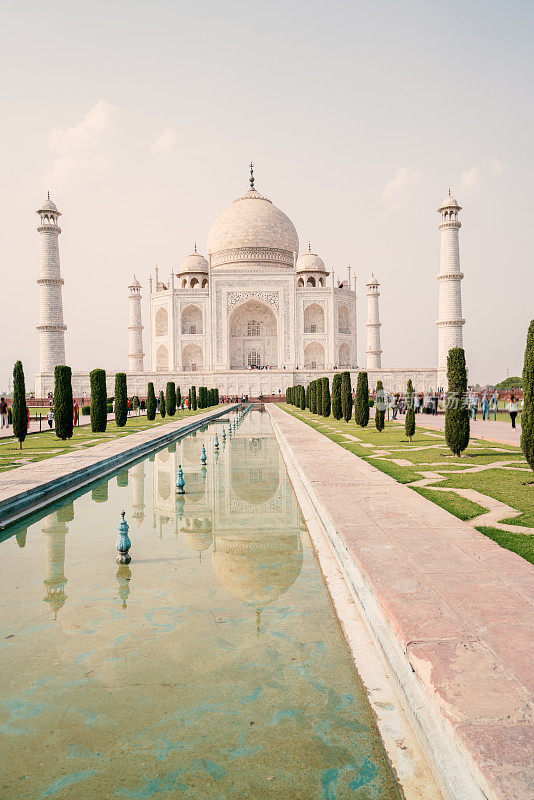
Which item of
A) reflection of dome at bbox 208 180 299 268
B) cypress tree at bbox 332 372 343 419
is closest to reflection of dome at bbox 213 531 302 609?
cypress tree at bbox 332 372 343 419

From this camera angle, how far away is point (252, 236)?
4300 cm

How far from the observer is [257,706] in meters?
2.04

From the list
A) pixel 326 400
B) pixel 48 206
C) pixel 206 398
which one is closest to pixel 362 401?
pixel 326 400

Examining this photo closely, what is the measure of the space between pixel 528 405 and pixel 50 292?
108ft

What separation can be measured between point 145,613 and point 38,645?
1.81 feet

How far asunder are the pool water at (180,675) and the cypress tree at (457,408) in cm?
436

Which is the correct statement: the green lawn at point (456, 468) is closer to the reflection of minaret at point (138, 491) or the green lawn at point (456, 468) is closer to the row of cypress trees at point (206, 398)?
the reflection of minaret at point (138, 491)

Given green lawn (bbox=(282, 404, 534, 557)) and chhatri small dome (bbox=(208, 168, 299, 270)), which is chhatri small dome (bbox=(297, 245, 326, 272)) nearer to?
chhatri small dome (bbox=(208, 168, 299, 270))

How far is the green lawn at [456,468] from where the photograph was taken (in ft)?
15.8

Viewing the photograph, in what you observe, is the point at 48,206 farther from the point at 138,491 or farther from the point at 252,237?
the point at 138,491

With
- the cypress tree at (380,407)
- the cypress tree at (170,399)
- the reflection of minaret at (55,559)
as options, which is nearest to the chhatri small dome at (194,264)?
the cypress tree at (170,399)

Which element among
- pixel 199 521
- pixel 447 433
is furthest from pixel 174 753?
pixel 447 433

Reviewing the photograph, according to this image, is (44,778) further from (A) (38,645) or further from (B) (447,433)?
(B) (447,433)

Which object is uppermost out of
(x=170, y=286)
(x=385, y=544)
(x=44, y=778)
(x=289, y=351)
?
(x=170, y=286)
